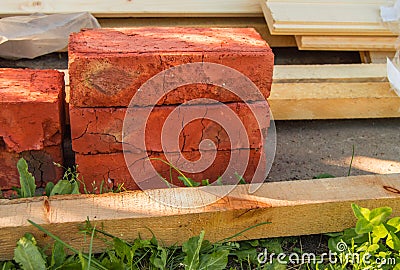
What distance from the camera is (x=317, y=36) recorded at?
3428 mm

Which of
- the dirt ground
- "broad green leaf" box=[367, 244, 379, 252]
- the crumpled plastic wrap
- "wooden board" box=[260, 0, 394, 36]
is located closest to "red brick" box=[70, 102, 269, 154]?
the dirt ground

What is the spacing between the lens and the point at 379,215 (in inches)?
86.8

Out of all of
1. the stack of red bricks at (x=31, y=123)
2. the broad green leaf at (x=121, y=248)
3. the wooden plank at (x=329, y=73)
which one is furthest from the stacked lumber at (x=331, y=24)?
the broad green leaf at (x=121, y=248)

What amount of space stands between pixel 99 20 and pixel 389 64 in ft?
5.36

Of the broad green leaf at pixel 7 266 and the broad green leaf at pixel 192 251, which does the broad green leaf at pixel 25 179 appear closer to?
the broad green leaf at pixel 7 266

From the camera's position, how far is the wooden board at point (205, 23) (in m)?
3.59

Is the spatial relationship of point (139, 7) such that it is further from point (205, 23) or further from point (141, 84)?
point (141, 84)

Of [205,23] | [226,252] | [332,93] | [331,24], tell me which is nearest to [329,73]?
[332,93]

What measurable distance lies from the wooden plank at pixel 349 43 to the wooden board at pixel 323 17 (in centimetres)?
3

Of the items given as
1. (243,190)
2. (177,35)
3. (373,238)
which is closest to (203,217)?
(243,190)

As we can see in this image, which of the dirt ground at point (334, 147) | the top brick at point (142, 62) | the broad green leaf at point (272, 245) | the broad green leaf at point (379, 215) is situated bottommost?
the dirt ground at point (334, 147)

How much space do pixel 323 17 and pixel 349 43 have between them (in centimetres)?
21

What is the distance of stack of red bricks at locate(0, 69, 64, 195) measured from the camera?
2.40 m

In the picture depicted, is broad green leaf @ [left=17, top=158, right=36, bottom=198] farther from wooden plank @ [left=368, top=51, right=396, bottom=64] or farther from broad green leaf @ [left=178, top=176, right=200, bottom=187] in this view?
wooden plank @ [left=368, top=51, right=396, bottom=64]
